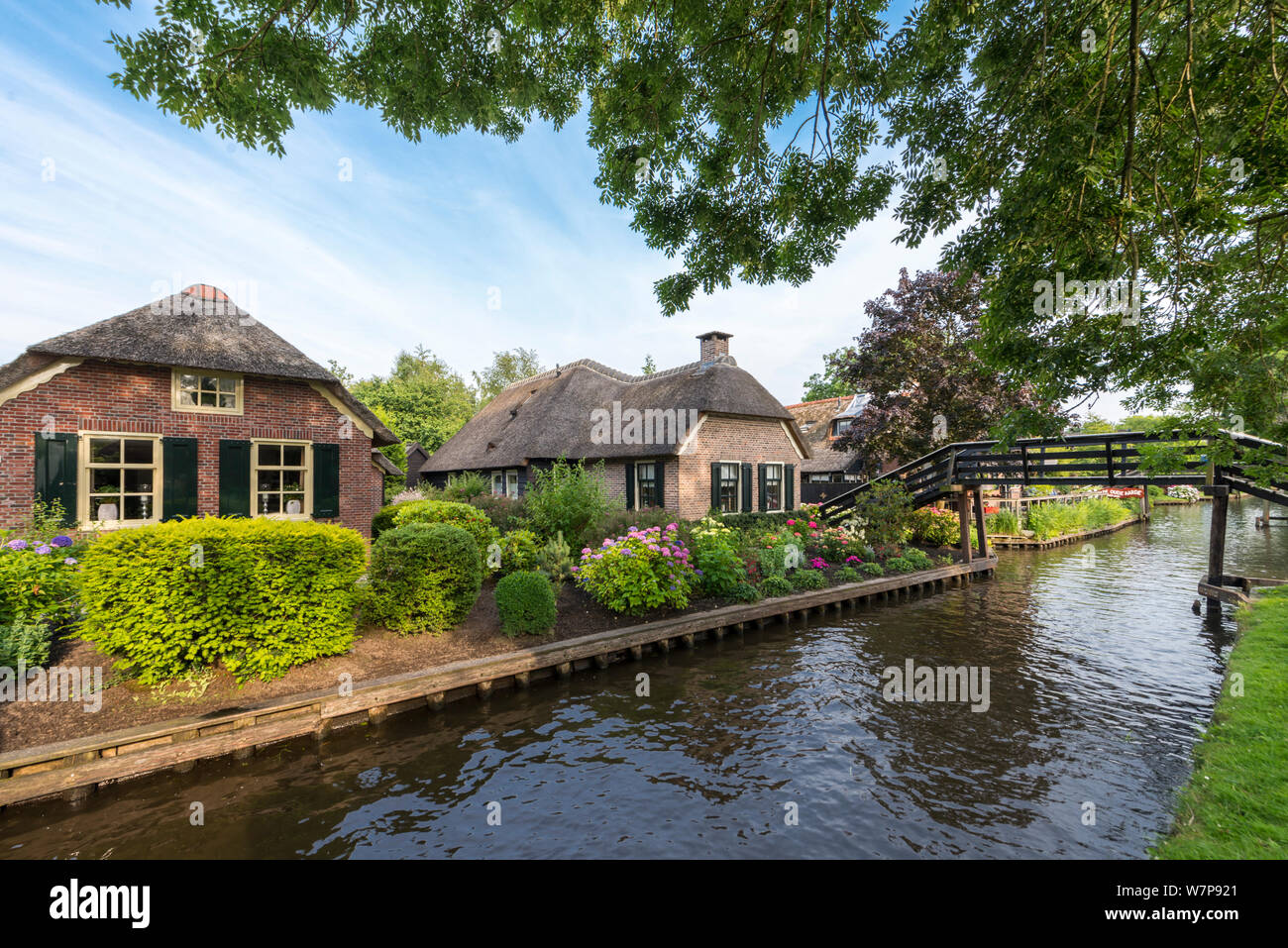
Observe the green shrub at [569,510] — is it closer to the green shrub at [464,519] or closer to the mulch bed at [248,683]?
the green shrub at [464,519]

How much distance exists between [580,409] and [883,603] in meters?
12.8

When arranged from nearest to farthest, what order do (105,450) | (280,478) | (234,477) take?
(105,450) → (234,477) → (280,478)

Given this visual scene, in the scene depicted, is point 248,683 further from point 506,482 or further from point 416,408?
point 416,408

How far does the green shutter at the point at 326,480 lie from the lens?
12000 millimetres

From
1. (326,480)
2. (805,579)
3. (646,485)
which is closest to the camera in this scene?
(326,480)

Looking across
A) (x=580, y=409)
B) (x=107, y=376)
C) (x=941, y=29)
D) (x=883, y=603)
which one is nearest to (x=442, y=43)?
(x=941, y=29)

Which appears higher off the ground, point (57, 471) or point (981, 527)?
point (57, 471)

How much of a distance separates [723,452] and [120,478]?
14.8 metres

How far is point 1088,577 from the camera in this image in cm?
1628

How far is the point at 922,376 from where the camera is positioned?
748 inches

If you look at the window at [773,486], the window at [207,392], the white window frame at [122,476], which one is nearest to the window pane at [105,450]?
the white window frame at [122,476]

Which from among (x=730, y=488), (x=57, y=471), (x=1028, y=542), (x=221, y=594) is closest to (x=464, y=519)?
(x=221, y=594)
